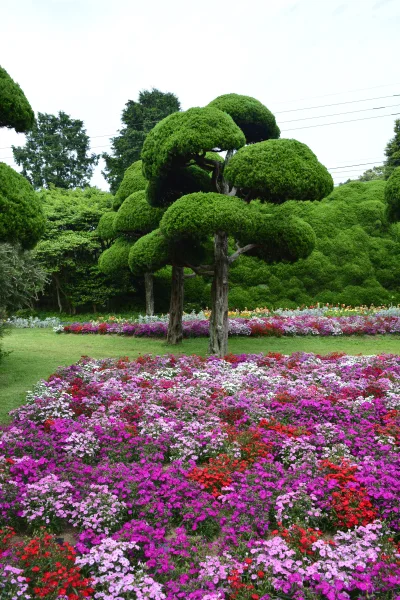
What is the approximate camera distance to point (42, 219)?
19.0 ft

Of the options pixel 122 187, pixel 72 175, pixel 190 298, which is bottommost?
pixel 190 298

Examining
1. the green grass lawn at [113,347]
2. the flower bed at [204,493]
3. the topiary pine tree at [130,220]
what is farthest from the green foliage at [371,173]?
the flower bed at [204,493]

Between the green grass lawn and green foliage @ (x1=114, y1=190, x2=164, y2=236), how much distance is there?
125 inches

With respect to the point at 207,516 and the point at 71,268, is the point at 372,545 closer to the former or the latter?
the point at 207,516

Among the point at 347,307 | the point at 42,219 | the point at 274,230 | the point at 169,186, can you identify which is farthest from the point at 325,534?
the point at 347,307

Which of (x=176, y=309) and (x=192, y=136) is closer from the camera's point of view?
(x=192, y=136)

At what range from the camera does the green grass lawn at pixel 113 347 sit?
377 inches

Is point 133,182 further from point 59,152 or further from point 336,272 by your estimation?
point 59,152

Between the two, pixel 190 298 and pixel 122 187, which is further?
pixel 190 298

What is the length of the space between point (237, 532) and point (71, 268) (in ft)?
66.9

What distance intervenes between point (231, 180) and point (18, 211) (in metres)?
5.13

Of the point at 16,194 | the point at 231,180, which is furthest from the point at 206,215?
the point at 16,194

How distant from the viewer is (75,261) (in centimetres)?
2262

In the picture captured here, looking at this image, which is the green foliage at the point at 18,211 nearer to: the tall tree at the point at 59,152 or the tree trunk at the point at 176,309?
the tree trunk at the point at 176,309
